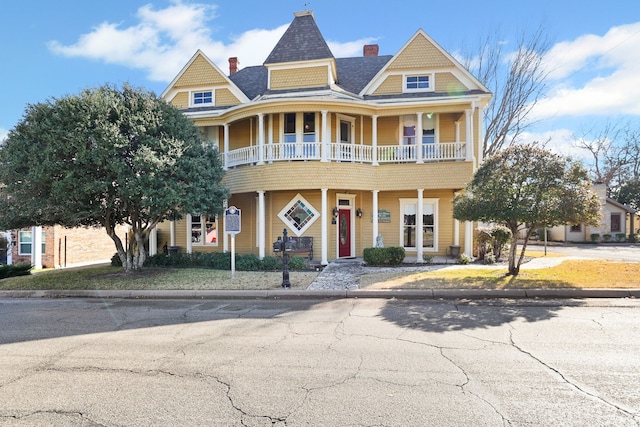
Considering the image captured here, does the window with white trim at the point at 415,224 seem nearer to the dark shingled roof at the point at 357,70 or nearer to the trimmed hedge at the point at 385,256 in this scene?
the trimmed hedge at the point at 385,256

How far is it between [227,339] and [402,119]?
13.4m

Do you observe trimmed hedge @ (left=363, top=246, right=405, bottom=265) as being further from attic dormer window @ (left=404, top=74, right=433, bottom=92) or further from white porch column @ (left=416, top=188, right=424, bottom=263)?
attic dormer window @ (left=404, top=74, right=433, bottom=92)

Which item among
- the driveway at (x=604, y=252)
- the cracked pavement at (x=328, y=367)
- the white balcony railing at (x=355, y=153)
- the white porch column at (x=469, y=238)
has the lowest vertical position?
the cracked pavement at (x=328, y=367)

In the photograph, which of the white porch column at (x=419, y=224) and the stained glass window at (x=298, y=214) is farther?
the stained glass window at (x=298, y=214)

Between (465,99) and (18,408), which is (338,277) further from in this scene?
(465,99)

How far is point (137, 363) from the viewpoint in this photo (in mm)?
4582

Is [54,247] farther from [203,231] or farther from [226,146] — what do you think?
[226,146]

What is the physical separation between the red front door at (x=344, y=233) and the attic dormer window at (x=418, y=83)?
6504 mm

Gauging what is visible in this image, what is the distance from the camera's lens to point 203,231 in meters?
17.3

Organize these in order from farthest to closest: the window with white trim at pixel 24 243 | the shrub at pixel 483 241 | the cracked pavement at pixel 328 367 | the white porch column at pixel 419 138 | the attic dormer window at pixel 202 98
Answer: the window with white trim at pixel 24 243 → the attic dormer window at pixel 202 98 → the white porch column at pixel 419 138 → the shrub at pixel 483 241 → the cracked pavement at pixel 328 367

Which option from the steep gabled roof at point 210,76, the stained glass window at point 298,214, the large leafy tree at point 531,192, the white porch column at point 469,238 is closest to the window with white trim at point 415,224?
the white porch column at point 469,238

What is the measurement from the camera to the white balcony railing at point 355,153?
14555mm

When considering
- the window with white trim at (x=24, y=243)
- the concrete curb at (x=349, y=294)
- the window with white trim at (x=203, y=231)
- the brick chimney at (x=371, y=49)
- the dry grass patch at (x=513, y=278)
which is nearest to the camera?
the concrete curb at (x=349, y=294)

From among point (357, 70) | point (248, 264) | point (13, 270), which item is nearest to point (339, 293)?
point (248, 264)
